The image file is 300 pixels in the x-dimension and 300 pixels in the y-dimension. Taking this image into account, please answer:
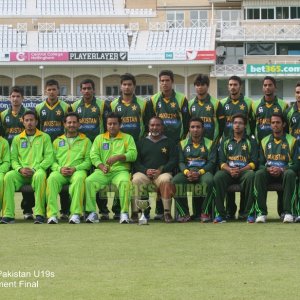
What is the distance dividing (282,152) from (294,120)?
0.58m

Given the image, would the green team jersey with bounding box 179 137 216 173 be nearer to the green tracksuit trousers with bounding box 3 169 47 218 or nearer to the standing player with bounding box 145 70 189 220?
the standing player with bounding box 145 70 189 220

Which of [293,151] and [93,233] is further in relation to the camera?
[293,151]

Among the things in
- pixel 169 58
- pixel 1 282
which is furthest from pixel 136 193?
pixel 169 58

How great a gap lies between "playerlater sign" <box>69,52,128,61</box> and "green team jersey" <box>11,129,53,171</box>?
4799cm

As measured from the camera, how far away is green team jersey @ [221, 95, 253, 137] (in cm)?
1160

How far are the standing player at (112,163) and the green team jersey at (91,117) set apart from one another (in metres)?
0.55

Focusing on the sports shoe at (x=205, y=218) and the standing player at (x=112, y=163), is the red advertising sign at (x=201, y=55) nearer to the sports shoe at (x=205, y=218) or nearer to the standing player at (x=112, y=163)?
the standing player at (x=112, y=163)

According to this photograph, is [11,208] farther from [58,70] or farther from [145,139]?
[58,70]

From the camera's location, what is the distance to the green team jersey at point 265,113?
11438mm

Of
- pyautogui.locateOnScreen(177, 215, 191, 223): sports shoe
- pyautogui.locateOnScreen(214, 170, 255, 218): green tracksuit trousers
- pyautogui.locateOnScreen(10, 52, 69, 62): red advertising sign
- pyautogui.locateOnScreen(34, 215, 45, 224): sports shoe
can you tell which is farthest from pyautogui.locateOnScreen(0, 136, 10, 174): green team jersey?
pyautogui.locateOnScreen(10, 52, 69, 62): red advertising sign

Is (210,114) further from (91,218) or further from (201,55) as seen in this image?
(201,55)

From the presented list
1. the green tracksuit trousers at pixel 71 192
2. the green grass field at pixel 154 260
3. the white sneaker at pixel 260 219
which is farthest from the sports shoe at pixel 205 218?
the green tracksuit trousers at pixel 71 192

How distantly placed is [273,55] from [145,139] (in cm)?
4905

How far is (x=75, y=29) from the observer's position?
6319 cm
